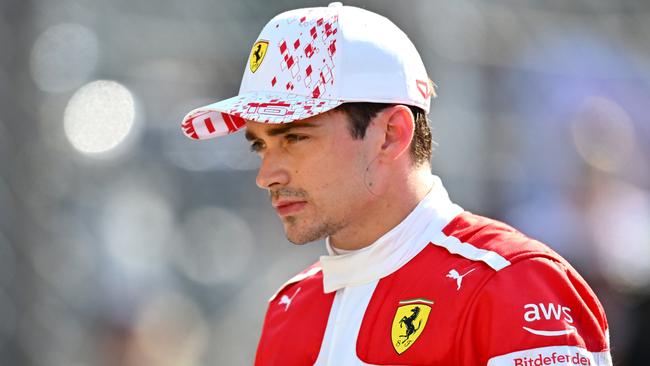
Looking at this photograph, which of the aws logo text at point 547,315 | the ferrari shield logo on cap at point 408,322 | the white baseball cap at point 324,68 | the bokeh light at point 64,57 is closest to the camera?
the aws logo text at point 547,315

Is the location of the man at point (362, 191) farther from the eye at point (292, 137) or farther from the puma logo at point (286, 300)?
the puma logo at point (286, 300)

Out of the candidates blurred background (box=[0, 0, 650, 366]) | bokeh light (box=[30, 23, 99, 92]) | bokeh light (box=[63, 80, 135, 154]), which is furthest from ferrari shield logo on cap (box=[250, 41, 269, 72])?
bokeh light (box=[63, 80, 135, 154])

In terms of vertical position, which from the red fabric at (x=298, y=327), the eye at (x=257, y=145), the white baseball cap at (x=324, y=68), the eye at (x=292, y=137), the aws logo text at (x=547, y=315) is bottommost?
the red fabric at (x=298, y=327)

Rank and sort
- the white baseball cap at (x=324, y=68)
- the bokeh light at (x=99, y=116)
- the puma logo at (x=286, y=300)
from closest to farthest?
1. the white baseball cap at (x=324, y=68)
2. the puma logo at (x=286, y=300)
3. the bokeh light at (x=99, y=116)

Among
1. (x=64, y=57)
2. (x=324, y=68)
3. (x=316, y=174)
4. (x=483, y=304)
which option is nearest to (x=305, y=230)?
(x=316, y=174)

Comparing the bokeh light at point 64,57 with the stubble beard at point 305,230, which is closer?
the stubble beard at point 305,230

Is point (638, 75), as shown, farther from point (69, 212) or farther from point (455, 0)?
point (69, 212)

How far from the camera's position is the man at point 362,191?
7.49 feet

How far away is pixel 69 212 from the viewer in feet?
13.0

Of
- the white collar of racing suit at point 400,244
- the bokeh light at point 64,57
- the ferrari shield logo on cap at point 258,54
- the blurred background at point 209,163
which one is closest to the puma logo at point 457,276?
the white collar of racing suit at point 400,244

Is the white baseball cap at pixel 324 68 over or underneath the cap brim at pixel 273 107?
over

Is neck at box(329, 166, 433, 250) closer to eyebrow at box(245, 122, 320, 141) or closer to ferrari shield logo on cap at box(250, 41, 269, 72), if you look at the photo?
eyebrow at box(245, 122, 320, 141)

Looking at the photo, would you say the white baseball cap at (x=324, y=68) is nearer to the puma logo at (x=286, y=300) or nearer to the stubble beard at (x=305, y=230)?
the stubble beard at (x=305, y=230)

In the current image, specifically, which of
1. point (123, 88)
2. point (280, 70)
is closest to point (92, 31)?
Answer: point (123, 88)
